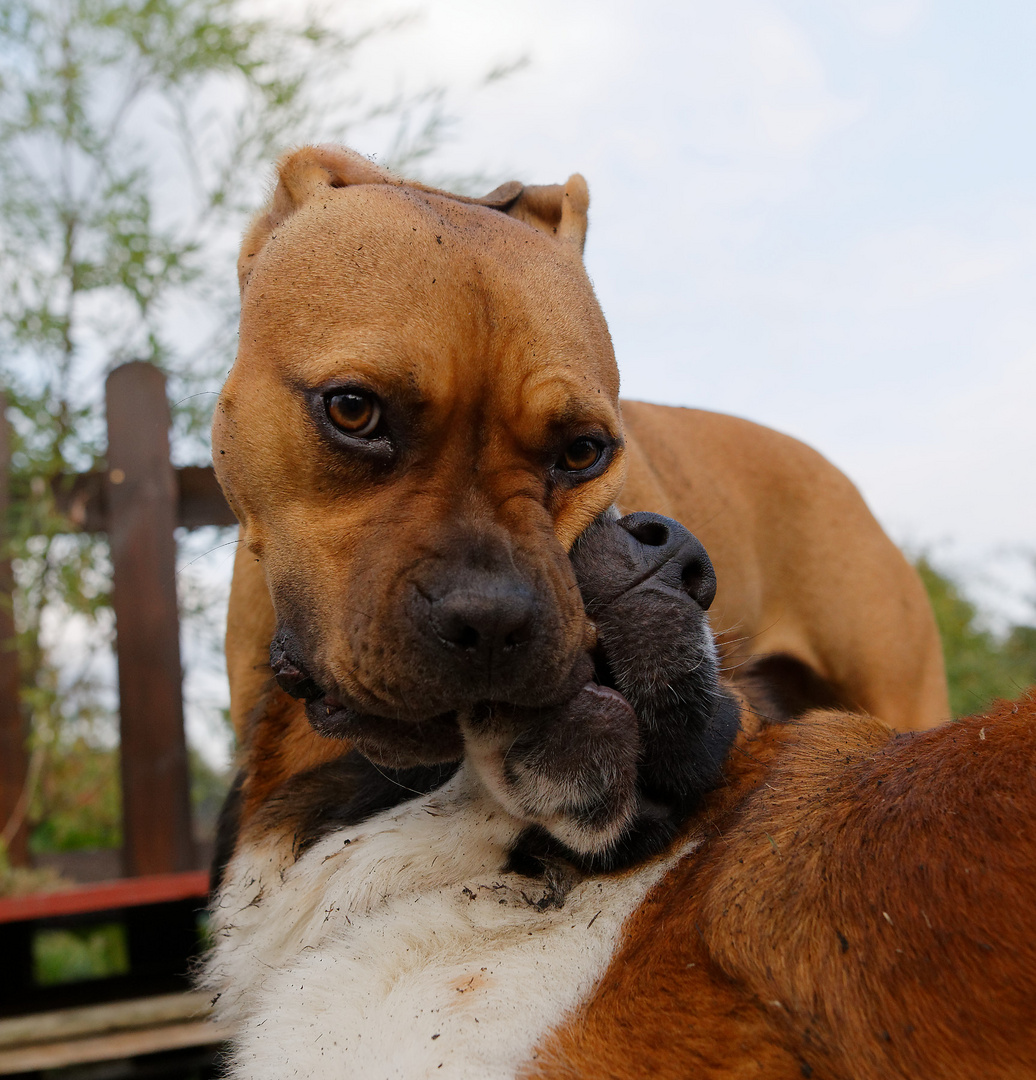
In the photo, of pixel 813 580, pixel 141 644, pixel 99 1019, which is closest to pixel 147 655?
pixel 141 644

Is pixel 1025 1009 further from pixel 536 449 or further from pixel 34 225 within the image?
pixel 34 225

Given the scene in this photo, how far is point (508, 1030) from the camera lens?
1.27m

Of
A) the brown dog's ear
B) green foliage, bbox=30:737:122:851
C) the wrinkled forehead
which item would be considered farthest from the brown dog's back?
green foliage, bbox=30:737:122:851

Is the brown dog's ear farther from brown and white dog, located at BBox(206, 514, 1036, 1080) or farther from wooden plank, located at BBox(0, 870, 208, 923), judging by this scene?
wooden plank, located at BBox(0, 870, 208, 923)

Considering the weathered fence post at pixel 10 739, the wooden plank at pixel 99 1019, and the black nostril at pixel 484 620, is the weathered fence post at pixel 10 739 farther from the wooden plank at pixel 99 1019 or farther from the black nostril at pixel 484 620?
the black nostril at pixel 484 620

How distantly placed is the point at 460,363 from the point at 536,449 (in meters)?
0.20

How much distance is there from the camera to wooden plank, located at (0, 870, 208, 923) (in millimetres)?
2822

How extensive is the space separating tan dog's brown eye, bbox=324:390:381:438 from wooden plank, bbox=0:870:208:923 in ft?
5.85

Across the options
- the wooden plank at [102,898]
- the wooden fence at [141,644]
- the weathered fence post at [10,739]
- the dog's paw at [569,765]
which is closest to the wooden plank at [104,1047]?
the wooden plank at [102,898]

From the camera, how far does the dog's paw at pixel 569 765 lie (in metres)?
1.40

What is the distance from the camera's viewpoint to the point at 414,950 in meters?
1.41

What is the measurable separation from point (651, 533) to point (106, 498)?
10.2 feet

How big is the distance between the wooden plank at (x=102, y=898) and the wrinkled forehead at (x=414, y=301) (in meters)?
1.69

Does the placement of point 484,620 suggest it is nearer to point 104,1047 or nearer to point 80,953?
point 104,1047
